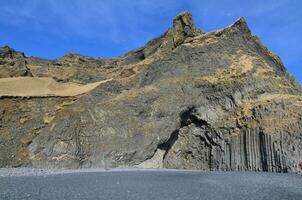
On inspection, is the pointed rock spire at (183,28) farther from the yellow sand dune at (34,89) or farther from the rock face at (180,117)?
the yellow sand dune at (34,89)

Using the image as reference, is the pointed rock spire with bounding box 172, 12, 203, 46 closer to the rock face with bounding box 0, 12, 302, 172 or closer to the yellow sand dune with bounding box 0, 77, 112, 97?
the rock face with bounding box 0, 12, 302, 172

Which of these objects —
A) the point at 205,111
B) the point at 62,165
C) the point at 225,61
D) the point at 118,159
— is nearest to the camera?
the point at 62,165

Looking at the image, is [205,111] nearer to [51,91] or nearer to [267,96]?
A: [267,96]

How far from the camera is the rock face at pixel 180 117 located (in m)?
35.3

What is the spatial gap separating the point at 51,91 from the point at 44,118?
648 cm

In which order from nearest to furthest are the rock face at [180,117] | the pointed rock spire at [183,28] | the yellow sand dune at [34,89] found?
1. the rock face at [180,117]
2. the yellow sand dune at [34,89]
3. the pointed rock spire at [183,28]

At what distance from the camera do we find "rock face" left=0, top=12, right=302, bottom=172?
3528cm

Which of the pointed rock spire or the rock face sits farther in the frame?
the pointed rock spire

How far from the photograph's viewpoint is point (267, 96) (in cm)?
3991

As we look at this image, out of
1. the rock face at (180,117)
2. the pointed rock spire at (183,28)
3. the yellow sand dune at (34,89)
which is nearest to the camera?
the rock face at (180,117)

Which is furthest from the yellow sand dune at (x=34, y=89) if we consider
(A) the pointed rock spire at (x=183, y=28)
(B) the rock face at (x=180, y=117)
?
(A) the pointed rock spire at (x=183, y=28)

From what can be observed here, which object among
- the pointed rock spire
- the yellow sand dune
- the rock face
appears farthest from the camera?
the pointed rock spire

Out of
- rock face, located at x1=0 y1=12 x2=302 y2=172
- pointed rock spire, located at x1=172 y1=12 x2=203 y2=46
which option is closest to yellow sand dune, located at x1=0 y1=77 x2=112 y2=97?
rock face, located at x1=0 y1=12 x2=302 y2=172

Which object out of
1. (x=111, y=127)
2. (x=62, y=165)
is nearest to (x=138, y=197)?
(x=62, y=165)
